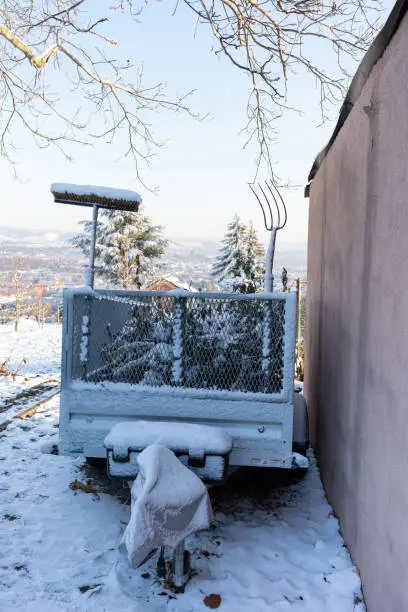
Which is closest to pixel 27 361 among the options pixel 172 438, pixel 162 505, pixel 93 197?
pixel 93 197

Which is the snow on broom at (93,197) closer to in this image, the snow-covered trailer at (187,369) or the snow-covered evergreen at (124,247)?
the snow-covered trailer at (187,369)

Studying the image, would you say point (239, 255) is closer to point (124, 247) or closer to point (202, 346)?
point (124, 247)

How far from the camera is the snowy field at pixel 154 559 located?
9.46 ft

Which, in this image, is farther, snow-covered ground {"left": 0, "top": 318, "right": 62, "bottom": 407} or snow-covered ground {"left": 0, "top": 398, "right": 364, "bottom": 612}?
snow-covered ground {"left": 0, "top": 318, "right": 62, "bottom": 407}

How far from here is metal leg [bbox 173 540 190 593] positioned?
2.98 meters

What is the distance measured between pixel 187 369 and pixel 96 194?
6.20 ft

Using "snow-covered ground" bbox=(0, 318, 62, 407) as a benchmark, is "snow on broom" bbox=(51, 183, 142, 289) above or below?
above

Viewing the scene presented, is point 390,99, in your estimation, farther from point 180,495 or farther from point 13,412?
point 13,412

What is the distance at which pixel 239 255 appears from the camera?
29.0 metres

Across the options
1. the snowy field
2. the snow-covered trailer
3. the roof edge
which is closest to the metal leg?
the snowy field

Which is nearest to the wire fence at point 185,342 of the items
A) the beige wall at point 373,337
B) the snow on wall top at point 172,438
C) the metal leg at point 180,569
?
the snow on wall top at point 172,438

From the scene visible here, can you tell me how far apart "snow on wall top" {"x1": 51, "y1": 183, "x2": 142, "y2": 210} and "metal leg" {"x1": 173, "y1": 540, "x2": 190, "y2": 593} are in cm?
295

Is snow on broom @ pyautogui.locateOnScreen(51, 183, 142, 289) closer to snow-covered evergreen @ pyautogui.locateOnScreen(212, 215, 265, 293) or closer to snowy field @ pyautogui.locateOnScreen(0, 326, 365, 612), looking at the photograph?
snowy field @ pyautogui.locateOnScreen(0, 326, 365, 612)

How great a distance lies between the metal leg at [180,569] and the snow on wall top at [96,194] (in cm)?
295
